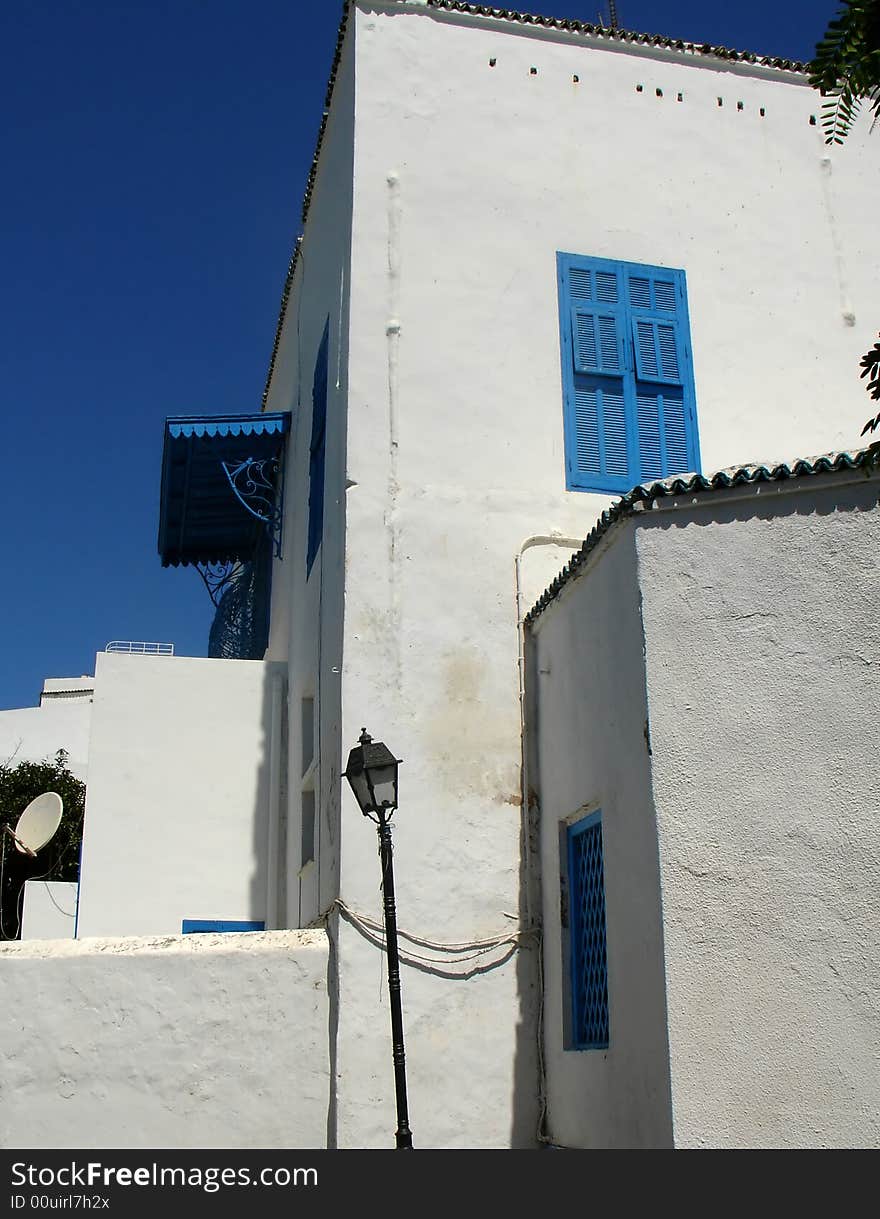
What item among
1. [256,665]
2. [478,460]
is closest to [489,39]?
[478,460]

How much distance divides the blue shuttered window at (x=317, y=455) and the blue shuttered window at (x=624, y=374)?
2.00 m

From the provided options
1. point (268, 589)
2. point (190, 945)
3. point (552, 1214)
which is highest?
point (268, 589)

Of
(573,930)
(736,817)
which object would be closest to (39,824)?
(573,930)

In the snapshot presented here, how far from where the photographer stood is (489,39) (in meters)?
9.97

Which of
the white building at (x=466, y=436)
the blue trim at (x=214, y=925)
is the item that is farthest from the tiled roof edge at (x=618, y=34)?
the blue trim at (x=214, y=925)

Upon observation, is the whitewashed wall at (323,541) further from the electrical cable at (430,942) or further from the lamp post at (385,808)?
the lamp post at (385,808)

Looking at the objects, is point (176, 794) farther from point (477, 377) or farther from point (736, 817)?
point (736, 817)

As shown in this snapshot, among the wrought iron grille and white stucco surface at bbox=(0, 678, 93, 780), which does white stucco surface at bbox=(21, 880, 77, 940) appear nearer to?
the wrought iron grille

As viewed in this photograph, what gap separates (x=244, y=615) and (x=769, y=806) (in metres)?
10.2

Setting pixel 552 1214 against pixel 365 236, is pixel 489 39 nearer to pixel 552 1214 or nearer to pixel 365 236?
pixel 365 236

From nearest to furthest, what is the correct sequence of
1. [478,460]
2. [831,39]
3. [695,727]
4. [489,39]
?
[831,39] < [695,727] < [478,460] < [489,39]

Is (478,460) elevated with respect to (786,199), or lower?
lower

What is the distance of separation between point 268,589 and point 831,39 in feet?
34.1

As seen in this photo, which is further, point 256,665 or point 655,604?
point 256,665
